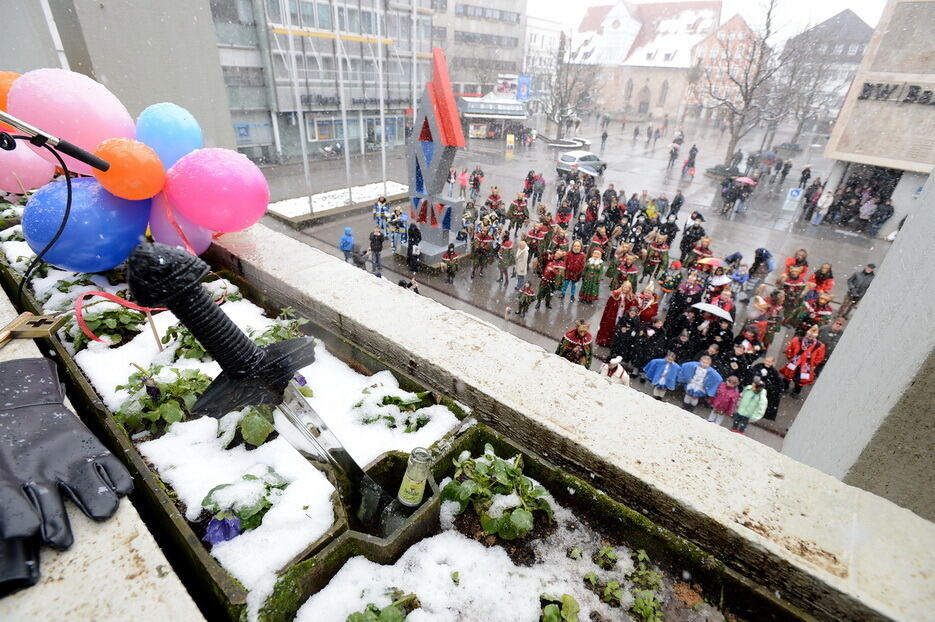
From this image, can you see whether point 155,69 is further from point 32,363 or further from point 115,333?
point 32,363

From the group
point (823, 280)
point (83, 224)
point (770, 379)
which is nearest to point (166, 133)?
point (83, 224)

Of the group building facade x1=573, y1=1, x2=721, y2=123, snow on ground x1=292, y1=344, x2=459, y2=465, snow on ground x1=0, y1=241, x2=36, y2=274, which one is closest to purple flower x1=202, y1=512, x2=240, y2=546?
snow on ground x1=292, y1=344, x2=459, y2=465

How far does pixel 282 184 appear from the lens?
2105 cm

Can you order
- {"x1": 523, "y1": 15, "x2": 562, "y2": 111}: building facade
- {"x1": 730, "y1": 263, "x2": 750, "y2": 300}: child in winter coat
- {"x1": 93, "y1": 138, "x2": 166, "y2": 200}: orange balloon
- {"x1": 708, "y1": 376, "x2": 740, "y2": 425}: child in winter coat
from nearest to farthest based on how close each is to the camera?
{"x1": 93, "y1": 138, "x2": 166, "y2": 200}: orange balloon, {"x1": 708, "y1": 376, "x2": 740, "y2": 425}: child in winter coat, {"x1": 730, "y1": 263, "x2": 750, "y2": 300}: child in winter coat, {"x1": 523, "y1": 15, "x2": 562, "y2": 111}: building facade

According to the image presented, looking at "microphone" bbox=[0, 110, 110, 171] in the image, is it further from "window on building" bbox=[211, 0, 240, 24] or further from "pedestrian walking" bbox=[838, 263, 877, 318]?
"window on building" bbox=[211, 0, 240, 24]

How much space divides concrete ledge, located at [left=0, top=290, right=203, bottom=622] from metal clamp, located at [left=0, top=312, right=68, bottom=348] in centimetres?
172

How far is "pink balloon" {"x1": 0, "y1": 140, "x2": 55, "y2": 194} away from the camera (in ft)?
13.6

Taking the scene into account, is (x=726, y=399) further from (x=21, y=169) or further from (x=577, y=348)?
(x=21, y=169)

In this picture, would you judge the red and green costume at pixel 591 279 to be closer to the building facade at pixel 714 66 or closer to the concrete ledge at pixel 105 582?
the concrete ledge at pixel 105 582

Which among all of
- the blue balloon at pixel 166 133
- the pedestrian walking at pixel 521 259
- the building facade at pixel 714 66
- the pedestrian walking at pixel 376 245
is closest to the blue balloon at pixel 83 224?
the blue balloon at pixel 166 133

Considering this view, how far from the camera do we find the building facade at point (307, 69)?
68.5 feet

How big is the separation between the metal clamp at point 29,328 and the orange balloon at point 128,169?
0.99 meters

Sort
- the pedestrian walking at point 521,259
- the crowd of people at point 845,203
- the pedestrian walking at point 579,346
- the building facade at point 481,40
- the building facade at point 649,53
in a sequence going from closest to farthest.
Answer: the pedestrian walking at point 579,346, the pedestrian walking at point 521,259, the crowd of people at point 845,203, the building facade at point 481,40, the building facade at point 649,53

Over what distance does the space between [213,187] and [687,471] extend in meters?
3.67
